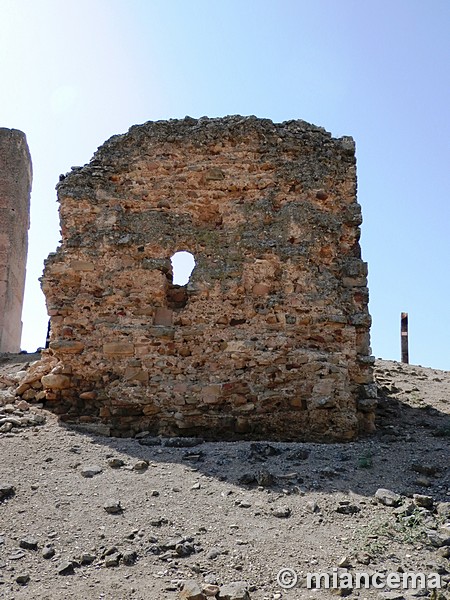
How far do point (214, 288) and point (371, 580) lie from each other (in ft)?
12.8

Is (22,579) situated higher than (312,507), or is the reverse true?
(312,507)

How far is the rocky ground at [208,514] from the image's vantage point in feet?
11.3

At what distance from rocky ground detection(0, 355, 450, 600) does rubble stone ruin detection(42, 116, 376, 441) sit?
59 centimetres

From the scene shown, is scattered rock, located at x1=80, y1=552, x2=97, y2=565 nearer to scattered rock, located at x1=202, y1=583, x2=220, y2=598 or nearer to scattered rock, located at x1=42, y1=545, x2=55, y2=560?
scattered rock, located at x1=42, y1=545, x2=55, y2=560

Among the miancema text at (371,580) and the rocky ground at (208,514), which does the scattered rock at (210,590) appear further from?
the miancema text at (371,580)

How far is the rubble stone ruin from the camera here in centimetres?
637

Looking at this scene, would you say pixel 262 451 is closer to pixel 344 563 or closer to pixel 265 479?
pixel 265 479

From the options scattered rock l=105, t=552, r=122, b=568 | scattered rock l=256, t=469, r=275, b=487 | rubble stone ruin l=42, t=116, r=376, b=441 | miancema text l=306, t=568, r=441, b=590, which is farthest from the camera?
rubble stone ruin l=42, t=116, r=376, b=441

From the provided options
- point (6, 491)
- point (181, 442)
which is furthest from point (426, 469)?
point (6, 491)

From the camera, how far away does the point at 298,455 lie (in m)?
5.25

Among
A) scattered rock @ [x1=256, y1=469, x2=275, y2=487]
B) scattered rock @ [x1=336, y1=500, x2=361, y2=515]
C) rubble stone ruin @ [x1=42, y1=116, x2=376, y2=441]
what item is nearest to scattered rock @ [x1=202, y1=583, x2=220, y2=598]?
scattered rock @ [x1=336, y1=500, x2=361, y2=515]

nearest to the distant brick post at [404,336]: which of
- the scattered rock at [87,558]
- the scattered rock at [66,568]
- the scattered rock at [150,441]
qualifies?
the scattered rock at [150,441]

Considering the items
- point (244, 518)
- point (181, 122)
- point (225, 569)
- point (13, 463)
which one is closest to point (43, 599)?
point (225, 569)

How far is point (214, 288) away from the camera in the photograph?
22.1 ft
